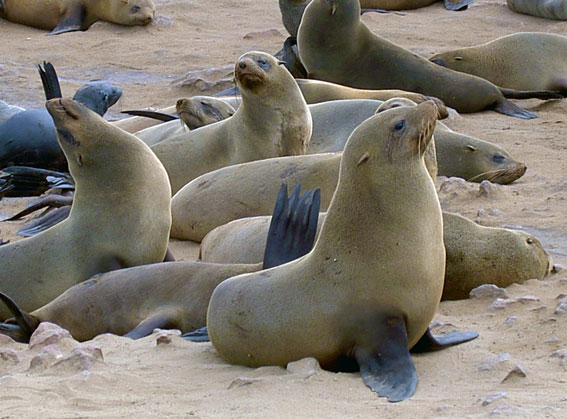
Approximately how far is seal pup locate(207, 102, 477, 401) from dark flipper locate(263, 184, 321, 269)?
17.3 inches

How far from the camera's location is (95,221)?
16.1 feet

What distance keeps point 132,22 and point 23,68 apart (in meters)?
2.23

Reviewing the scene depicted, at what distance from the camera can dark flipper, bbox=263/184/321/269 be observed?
13.3ft

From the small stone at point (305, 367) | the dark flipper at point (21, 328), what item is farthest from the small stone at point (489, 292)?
the dark flipper at point (21, 328)

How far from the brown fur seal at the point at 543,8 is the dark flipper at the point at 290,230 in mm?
8735

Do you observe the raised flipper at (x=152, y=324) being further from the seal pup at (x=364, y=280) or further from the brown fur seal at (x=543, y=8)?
the brown fur seal at (x=543, y=8)

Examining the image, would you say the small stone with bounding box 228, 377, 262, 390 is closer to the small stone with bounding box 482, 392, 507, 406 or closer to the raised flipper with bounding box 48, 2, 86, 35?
the small stone with bounding box 482, 392, 507, 406

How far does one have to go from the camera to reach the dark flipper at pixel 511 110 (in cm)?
866

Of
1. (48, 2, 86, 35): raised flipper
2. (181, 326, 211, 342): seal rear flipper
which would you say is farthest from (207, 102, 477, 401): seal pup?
(48, 2, 86, 35): raised flipper

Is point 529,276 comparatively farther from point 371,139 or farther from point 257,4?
point 257,4

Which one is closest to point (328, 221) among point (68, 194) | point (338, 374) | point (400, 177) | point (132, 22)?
point (400, 177)

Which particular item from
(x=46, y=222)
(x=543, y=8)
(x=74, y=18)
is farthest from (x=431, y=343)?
(x=74, y=18)

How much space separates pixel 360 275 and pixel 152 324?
1138 millimetres

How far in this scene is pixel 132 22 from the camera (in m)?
12.9
